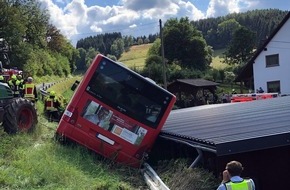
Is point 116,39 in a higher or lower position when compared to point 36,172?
higher

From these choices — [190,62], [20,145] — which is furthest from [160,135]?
[190,62]

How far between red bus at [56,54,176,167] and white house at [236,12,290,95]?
2933 centimetres

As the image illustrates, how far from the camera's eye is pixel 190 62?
3022 inches

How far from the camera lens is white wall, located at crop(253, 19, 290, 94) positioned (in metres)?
37.8

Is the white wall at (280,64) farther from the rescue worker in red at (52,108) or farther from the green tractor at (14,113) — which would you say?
the green tractor at (14,113)

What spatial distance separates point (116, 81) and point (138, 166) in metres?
2.03

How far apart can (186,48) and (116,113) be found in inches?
2684

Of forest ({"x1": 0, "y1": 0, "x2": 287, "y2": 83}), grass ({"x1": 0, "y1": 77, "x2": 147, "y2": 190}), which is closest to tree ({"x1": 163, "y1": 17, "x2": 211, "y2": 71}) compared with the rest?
forest ({"x1": 0, "y1": 0, "x2": 287, "y2": 83})

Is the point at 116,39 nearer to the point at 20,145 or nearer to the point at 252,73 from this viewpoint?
the point at 252,73

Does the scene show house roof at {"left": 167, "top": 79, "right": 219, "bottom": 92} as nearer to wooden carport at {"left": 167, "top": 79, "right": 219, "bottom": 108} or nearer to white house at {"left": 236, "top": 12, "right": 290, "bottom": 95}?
wooden carport at {"left": 167, "top": 79, "right": 219, "bottom": 108}

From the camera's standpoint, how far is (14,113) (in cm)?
1097

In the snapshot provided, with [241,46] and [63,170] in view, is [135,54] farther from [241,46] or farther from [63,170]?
Answer: [63,170]

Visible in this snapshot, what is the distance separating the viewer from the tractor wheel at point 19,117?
10859 mm

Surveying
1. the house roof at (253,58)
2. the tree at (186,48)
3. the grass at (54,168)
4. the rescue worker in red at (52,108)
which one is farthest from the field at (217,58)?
the grass at (54,168)
